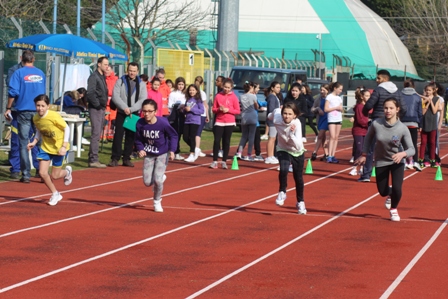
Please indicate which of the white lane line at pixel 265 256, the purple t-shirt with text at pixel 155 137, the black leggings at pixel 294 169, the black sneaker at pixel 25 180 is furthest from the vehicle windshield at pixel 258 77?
the purple t-shirt with text at pixel 155 137

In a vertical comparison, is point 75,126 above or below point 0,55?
below

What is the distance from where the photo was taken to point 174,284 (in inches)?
327

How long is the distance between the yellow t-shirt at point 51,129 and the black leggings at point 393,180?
4.30 m

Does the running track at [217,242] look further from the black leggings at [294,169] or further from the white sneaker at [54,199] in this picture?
the black leggings at [294,169]

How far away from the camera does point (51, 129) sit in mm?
13203

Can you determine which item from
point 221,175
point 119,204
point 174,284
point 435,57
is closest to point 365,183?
point 221,175

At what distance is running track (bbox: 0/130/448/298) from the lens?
8.27 m

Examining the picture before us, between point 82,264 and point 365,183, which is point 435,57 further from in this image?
point 82,264

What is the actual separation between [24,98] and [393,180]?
616 centimetres

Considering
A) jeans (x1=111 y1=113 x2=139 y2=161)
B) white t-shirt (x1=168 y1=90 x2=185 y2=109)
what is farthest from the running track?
white t-shirt (x1=168 y1=90 x2=185 y2=109)

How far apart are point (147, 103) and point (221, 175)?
5482 mm

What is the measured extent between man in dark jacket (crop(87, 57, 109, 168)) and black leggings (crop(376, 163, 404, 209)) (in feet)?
23.6

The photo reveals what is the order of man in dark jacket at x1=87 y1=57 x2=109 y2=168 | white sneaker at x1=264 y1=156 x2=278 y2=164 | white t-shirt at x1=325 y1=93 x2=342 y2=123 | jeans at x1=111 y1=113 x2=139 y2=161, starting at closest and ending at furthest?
man in dark jacket at x1=87 y1=57 x2=109 y2=168 → jeans at x1=111 y1=113 x2=139 y2=161 → white sneaker at x1=264 y1=156 x2=278 y2=164 → white t-shirt at x1=325 y1=93 x2=342 y2=123

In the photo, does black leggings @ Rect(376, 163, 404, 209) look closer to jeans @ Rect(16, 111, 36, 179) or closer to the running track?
the running track
